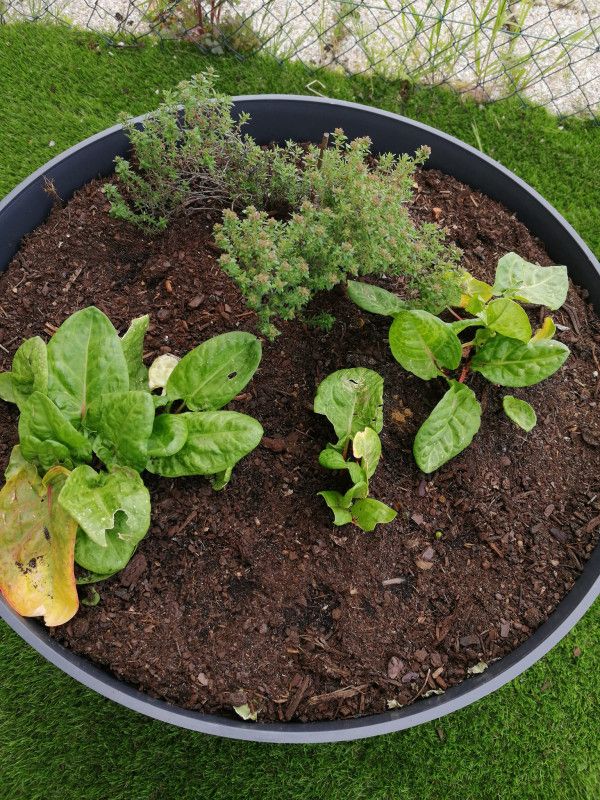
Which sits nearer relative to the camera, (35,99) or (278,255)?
(278,255)

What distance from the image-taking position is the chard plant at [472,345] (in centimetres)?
177

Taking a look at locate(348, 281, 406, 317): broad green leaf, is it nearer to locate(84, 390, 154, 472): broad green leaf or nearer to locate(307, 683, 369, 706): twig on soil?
locate(84, 390, 154, 472): broad green leaf

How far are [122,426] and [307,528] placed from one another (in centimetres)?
54

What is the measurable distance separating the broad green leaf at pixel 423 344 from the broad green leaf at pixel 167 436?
22.9 inches

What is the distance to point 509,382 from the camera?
6.05 feet

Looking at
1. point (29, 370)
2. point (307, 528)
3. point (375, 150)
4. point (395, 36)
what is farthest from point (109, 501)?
point (395, 36)

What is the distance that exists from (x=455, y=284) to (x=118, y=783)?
1.62 meters

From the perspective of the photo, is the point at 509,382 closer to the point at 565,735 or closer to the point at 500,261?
the point at 500,261

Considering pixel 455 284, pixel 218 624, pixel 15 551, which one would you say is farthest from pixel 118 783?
pixel 455 284

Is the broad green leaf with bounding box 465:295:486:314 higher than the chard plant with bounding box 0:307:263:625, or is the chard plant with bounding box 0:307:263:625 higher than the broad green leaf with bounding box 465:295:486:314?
the broad green leaf with bounding box 465:295:486:314

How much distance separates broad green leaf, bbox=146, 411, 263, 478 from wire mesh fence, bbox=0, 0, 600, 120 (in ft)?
6.18

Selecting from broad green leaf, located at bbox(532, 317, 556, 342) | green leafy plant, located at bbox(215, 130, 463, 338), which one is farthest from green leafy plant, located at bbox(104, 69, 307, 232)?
broad green leaf, located at bbox(532, 317, 556, 342)

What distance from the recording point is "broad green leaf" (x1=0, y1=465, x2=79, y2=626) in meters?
1.57

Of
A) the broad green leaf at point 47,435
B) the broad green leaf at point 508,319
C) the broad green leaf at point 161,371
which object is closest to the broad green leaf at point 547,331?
the broad green leaf at point 508,319
